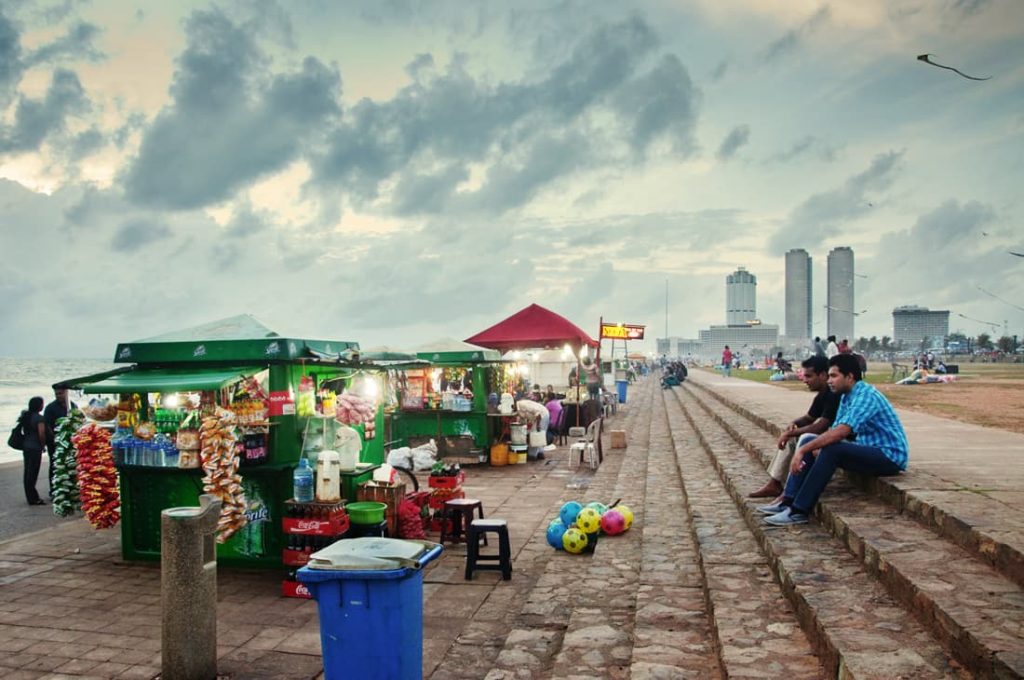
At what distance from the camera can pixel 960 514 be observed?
15.3 ft

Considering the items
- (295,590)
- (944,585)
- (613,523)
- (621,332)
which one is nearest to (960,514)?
(944,585)

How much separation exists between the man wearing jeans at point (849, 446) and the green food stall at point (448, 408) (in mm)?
8532

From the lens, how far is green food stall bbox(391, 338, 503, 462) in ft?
46.0

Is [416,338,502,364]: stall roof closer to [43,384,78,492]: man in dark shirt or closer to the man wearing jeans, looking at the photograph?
[43,384,78,492]: man in dark shirt

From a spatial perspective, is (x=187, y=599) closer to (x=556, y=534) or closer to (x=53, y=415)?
(x=556, y=534)

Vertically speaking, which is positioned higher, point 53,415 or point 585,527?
point 53,415

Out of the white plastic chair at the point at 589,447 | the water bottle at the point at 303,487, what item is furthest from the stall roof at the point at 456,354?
the water bottle at the point at 303,487

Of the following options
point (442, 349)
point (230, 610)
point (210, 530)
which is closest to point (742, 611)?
point (210, 530)

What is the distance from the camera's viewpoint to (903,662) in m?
3.18

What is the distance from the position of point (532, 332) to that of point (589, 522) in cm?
861

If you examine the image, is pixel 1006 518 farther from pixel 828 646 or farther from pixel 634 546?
pixel 634 546

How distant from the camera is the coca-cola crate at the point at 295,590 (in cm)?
604

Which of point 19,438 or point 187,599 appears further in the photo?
point 19,438

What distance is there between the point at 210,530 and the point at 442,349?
9.94 metres
